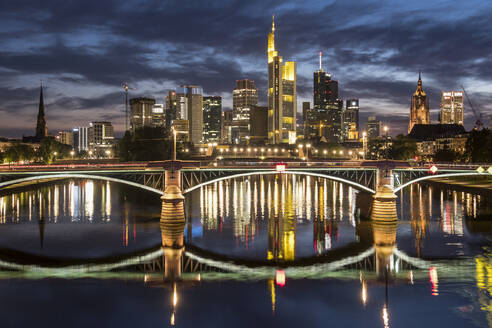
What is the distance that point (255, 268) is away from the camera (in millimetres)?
46875

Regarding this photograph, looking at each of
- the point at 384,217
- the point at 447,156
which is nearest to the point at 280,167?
the point at 384,217

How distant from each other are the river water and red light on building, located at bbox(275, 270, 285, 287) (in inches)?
4.0

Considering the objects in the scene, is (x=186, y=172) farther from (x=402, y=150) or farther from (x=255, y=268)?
(x=402, y=150)

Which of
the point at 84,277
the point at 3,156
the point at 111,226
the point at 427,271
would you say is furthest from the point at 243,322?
the point at 3,156

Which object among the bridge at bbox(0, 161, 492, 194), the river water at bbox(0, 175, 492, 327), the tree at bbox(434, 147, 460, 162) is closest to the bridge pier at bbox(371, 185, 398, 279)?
the river water at bbox(0, 175, 492, 327)

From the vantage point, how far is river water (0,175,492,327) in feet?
115

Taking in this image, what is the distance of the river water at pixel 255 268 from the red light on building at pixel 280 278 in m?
0.10

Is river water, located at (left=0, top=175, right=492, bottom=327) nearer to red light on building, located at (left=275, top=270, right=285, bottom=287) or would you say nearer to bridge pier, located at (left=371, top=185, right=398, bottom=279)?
red light on building, located at (left=275, top=270, right=285, bottom=287)

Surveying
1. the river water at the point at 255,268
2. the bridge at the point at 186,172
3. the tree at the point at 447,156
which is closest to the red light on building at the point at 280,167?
the bridge at the point at 186,172

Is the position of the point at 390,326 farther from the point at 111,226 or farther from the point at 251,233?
the point at 111,226

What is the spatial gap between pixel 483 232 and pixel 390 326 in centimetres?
3835

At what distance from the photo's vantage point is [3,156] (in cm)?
17062

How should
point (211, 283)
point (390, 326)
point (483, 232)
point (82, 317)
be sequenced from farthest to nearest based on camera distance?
point (483, 232)
point (211, 283)
point (82, 317)
point (390, 326)

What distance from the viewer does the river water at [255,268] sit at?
34906 millimetres
